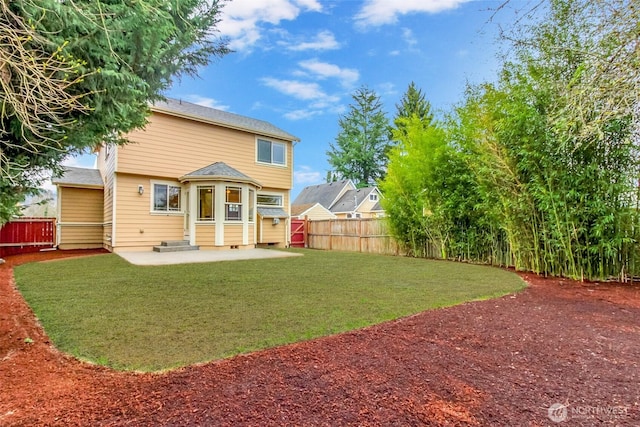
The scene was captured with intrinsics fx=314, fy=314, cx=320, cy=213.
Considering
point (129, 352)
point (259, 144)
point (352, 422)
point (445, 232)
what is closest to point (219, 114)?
point (259, 144)

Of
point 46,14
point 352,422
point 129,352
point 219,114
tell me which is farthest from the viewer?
point 219,114

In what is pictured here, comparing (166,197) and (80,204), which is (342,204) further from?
(80,204)

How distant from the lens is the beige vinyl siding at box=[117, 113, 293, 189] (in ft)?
33.0

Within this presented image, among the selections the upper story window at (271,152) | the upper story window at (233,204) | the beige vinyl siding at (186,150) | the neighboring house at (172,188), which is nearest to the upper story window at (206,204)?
the neighboring house at (172,188)

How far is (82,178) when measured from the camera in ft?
38.7

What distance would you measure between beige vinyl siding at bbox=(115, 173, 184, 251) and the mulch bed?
24.1 feet

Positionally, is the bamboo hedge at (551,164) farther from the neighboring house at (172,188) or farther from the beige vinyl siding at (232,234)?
the neighboring house at (172,188)

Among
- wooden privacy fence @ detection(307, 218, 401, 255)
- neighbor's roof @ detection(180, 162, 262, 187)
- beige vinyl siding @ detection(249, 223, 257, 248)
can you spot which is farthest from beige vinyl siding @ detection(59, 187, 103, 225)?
wooden privacy fence @ detection(307, 218, 401, 255)

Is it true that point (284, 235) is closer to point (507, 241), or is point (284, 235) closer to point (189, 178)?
point (189, 178)

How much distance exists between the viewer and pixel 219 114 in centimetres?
1270

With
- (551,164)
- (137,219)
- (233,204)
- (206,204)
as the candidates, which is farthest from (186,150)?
(551,164)

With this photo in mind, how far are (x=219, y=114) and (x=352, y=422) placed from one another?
12.9 meters

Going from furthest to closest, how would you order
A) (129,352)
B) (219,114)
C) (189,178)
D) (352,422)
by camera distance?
1. (219,114)
2. (189,178)
3. (129,352)
4. (352,422)
